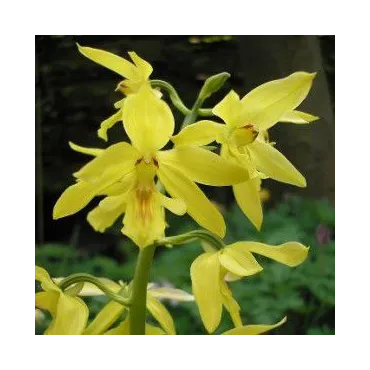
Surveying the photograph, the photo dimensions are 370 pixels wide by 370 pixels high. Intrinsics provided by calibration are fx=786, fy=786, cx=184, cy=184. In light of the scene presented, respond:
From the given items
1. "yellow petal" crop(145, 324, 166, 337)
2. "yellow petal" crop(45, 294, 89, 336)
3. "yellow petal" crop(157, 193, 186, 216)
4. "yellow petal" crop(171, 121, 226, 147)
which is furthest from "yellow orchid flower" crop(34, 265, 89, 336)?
"yellow petal" crop(171, 121, 226, 147)

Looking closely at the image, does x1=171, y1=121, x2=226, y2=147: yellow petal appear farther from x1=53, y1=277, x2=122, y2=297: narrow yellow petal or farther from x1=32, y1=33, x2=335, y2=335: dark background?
x1=32, y1=33, x2=335, y2=335: dark background

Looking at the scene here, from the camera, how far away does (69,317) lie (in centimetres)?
134

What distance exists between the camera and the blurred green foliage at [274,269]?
5.84 ft

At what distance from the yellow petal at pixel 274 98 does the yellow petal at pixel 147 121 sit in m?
0.16

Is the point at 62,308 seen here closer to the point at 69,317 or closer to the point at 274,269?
the point at 69,317

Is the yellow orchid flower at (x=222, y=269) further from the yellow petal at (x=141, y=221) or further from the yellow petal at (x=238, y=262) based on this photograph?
the yellow petal at (x=141, y=221)

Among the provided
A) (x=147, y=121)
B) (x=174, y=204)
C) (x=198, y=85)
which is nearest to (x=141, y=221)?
(x=174, y=204)

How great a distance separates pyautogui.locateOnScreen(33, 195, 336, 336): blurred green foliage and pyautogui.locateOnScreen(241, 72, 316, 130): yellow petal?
0.46m

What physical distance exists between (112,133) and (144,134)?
28 centimetres

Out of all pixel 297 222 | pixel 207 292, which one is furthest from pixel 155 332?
pixel 297 222

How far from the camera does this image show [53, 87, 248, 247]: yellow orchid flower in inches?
48.7

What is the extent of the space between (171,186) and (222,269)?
179 millimetres

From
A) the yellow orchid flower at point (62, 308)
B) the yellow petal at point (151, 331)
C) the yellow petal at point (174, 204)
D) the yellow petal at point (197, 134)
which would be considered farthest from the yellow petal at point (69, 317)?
the yellow petal at point (197, 134)
